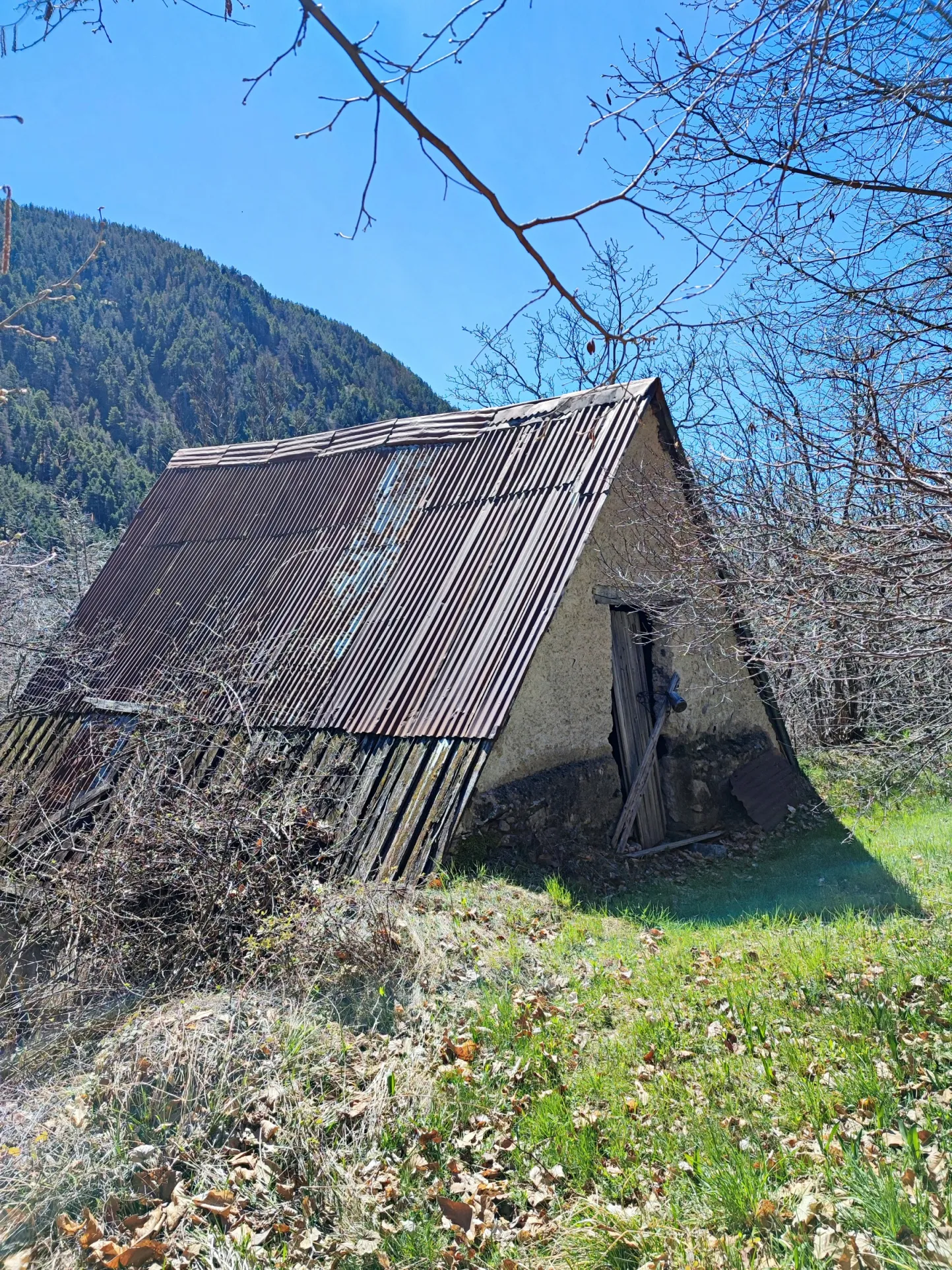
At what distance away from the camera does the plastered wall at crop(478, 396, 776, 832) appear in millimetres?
8945

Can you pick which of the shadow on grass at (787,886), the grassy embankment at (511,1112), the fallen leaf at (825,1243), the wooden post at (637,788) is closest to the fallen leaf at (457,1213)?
the grassy embankment at (511,1112)

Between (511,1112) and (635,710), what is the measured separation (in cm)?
664

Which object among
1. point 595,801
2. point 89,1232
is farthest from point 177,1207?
point 595,801

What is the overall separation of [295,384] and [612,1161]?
190 ft

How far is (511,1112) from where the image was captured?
448 cm

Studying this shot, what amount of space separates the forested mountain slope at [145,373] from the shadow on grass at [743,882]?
30294 millimetres

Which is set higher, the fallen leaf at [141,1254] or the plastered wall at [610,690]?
the plastered wall at [610,690]

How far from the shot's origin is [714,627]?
38.7 feet

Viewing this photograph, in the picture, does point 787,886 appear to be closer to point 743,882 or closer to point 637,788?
point 743,882

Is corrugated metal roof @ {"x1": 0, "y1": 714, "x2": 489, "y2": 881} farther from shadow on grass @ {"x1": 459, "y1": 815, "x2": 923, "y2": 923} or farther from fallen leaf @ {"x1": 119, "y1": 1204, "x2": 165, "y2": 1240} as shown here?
fallen leaf @ {"x1": 119, "y1": 1204, "x2": 165, "y2": 1240}

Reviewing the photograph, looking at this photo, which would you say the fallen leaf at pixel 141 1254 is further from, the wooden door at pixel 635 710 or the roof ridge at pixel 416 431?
the roof ridge at pixel 416 431

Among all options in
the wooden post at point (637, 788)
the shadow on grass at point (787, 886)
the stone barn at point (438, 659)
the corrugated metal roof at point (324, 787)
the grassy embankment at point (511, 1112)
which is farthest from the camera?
the wooden post at point (637, 788)

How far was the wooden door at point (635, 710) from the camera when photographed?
10.3m

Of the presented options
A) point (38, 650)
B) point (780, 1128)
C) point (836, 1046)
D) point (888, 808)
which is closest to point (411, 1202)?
point (780, 1128)
